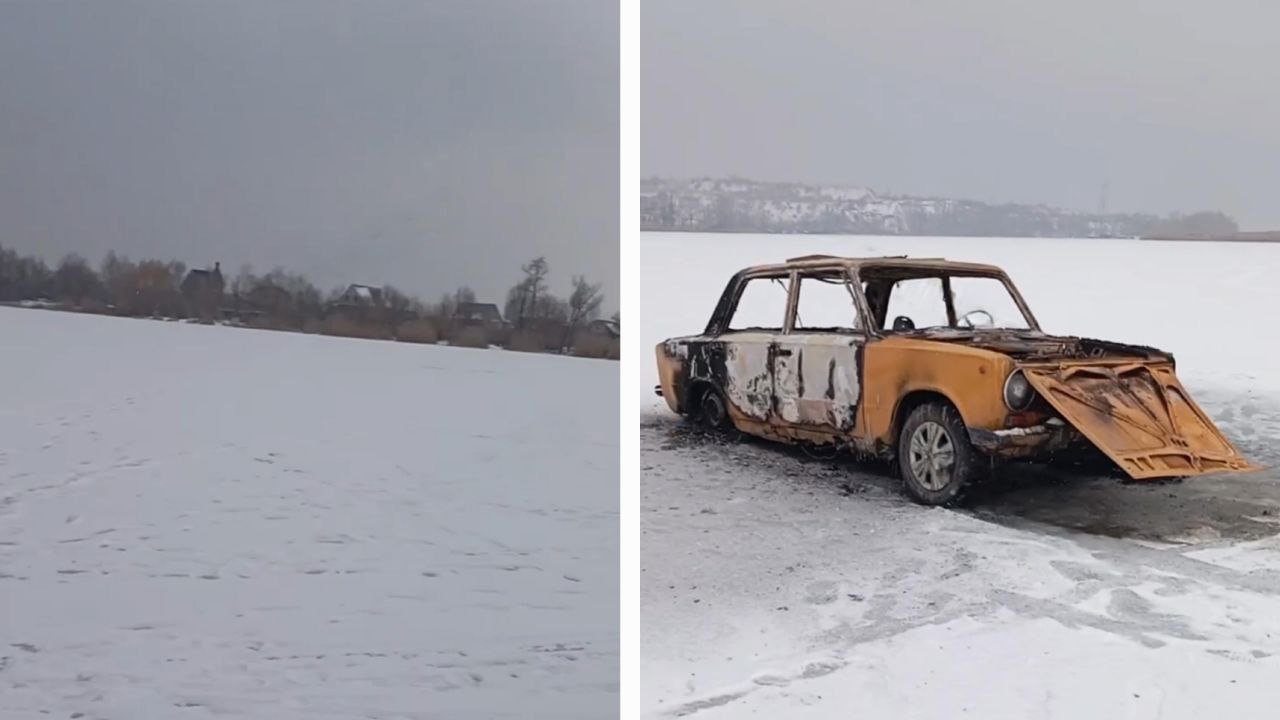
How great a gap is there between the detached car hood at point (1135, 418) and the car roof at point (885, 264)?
26 cm

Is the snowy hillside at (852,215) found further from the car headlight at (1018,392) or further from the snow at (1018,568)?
the car headlight at (1018,392)

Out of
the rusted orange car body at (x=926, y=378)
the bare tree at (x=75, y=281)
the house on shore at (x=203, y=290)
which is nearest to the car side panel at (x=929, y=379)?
the rusted orange car body at (x=926, y=378)

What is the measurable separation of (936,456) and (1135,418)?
36 centimetres

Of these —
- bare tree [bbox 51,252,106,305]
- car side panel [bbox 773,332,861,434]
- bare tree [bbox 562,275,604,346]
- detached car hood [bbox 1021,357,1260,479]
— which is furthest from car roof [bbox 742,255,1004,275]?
bare tree [bbox 51,252,106,305]

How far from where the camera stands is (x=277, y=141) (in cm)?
276

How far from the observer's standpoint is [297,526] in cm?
269

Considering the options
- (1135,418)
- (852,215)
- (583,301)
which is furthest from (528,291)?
(1135,418)

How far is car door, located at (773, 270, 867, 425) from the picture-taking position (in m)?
1.89

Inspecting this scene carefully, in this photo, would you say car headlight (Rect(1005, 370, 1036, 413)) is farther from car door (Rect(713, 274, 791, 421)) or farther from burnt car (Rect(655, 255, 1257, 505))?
car door (Rect(713, 274, 791, 421))

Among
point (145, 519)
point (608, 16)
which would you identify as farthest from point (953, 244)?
point (145, 519)

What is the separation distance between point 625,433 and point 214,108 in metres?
1.73

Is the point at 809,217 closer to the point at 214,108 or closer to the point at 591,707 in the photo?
the point at 591,707

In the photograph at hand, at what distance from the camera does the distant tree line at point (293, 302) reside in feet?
8.69

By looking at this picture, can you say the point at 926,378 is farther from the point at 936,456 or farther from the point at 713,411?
the point at 713,411
